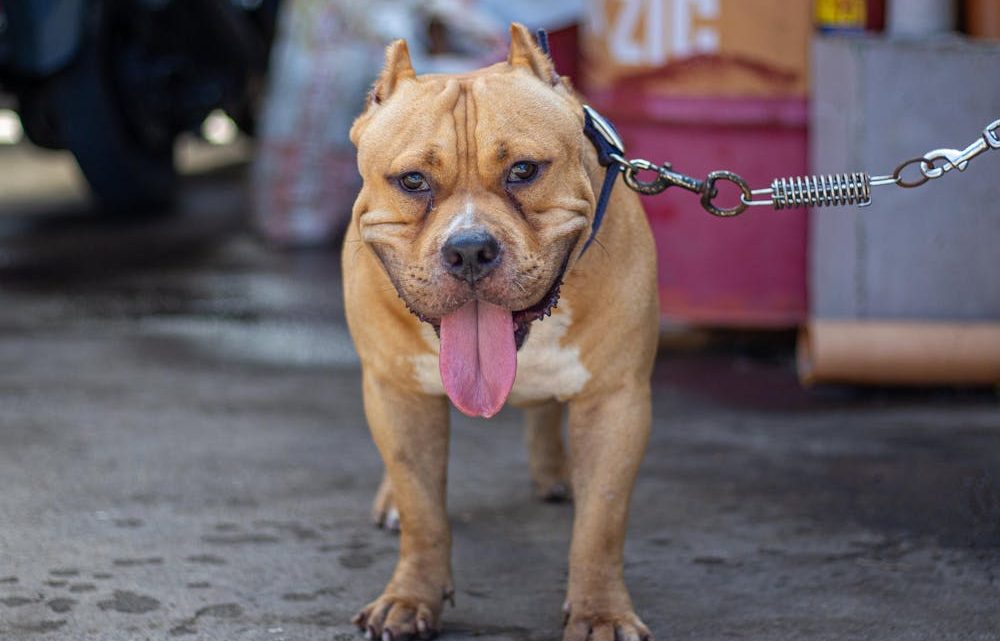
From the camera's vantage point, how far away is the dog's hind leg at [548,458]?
12.9 ft

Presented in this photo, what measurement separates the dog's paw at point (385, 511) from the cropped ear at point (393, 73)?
1137 millimetres

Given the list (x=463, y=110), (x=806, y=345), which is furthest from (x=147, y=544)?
(x=806, y=345)

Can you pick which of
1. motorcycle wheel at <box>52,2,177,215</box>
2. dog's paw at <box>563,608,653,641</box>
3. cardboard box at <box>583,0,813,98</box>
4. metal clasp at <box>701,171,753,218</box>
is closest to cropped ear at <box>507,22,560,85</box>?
metal clasp at <box>701,171,753,218</box>

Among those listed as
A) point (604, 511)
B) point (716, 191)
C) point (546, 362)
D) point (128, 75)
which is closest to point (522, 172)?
point (546, 362)

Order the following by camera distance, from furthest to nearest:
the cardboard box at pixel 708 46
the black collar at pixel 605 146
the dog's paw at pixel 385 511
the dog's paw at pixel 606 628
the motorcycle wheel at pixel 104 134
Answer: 1. the motorcycle wheel at pixel 104 134
2. the cardboard box at pixel 708 46
3. the dog's paw at pixel 385 511
4. the black collar at pixel 605 146
5. the dog's paw at pixel 606 628

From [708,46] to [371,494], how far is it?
7.10 ft

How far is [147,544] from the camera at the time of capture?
11.9 ft

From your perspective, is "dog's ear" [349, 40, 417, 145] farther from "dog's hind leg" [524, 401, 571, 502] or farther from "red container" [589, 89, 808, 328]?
"red container" [589, 89, 808, 328]

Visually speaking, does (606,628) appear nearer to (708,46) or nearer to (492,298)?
(492,298)

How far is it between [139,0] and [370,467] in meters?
4.74

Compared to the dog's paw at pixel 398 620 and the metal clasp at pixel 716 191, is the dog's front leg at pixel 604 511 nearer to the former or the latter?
the dog's paw at pixel 398 620

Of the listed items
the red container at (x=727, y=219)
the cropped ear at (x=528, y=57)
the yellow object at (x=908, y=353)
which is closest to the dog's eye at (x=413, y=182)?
the cropped ear at (x=528, y=57)

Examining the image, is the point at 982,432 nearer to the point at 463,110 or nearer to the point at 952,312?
the point at 952,312

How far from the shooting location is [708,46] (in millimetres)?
5277
